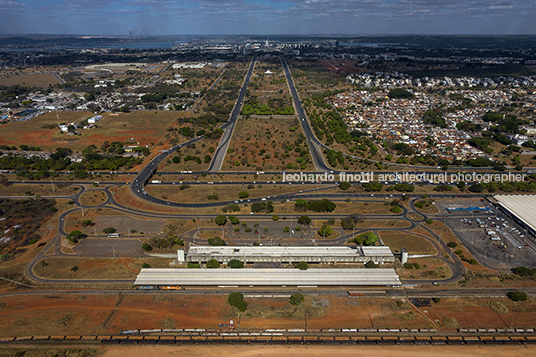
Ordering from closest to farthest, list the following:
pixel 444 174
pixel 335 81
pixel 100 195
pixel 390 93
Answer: pixel 100 195 < pixel 444 174 < pixel 390 93 < pixel 335 81

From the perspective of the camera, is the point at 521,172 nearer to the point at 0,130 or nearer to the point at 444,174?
the point at 444,174

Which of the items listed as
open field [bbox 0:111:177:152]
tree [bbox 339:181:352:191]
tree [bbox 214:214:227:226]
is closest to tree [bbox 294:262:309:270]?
tree [bbox 214:214:227:226]

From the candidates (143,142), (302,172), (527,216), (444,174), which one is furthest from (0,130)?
(527,216)

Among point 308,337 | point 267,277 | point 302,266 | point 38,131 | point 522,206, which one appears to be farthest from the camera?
point 38,131

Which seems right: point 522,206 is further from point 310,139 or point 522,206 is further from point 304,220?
point 310,139

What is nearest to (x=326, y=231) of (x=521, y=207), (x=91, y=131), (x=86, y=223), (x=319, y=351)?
(x=319, y=351)

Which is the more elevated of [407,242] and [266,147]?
[266,147]

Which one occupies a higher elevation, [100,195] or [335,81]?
[335,81]

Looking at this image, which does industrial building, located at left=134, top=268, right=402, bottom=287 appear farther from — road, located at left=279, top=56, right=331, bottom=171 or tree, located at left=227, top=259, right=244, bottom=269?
road, located at left=279, top=56, right=331, bottom=171
